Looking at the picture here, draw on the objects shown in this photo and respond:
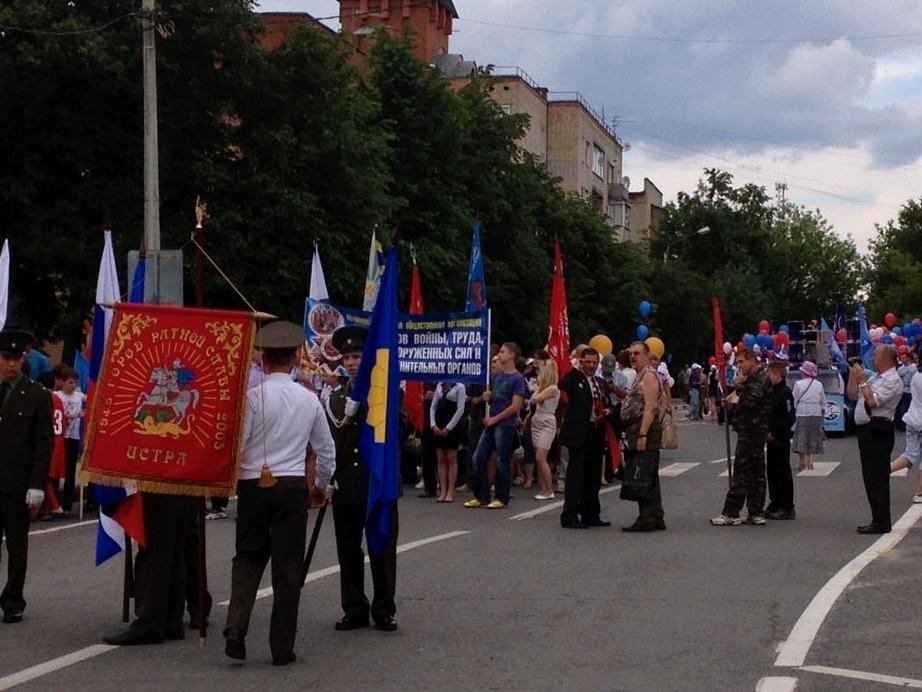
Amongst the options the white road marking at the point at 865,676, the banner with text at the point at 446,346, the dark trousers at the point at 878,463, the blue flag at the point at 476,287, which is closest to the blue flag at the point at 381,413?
the white road marking at the point at 865,676

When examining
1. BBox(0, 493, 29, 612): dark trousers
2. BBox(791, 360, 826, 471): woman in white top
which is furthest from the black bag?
BBox(791, 360, 826, 471): woman in white top

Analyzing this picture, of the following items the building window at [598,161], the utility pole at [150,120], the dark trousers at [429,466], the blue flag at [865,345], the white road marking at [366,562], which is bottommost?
the white road marking at [366,562]

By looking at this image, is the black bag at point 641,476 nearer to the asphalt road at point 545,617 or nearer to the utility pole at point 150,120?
the asphalt road at point 545,617

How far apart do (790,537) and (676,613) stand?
5016 millimetres

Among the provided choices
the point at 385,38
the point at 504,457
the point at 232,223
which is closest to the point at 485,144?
the point at 385,38

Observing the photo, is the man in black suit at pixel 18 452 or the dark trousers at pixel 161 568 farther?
the man in black suit at pixel 18 452

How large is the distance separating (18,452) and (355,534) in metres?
2.34

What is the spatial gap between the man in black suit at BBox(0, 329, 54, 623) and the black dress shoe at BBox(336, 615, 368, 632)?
6.93 feet

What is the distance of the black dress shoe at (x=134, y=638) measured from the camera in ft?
29.6

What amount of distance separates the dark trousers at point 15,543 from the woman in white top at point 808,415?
15.9m

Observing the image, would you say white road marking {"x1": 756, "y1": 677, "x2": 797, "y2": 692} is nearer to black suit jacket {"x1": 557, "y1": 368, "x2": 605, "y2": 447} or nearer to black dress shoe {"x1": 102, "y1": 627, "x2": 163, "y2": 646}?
black dress shoe {"x1": 102, "y1": 627, "x2": 163, "y2": 646}

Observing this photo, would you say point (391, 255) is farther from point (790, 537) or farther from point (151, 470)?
point (790, 537)

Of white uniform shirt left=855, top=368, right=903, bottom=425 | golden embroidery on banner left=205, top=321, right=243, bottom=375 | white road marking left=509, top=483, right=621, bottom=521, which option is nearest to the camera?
golden embroidery on banner left=205, top=321, right=243, bottom=375

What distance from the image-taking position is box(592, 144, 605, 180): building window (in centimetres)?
8744
